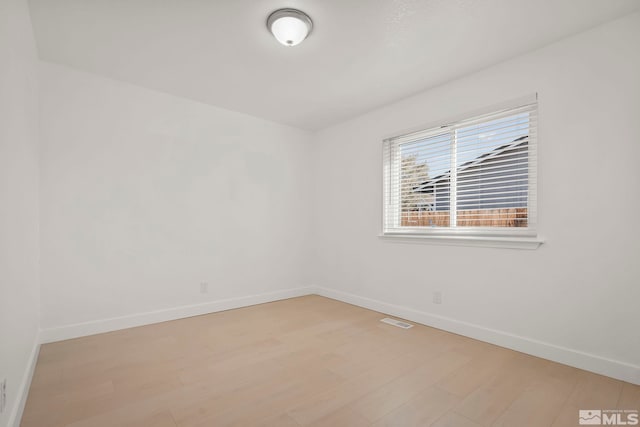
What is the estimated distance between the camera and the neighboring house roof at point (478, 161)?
107 inches

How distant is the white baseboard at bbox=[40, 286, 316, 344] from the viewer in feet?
9.21

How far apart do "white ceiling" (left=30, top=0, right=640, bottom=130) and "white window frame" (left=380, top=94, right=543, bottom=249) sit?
434 millimetres

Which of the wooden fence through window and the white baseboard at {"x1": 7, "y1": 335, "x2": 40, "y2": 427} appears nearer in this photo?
the white baseboard at {"x1": 7, "y1": 335, "x2": 40, "y2": 427}

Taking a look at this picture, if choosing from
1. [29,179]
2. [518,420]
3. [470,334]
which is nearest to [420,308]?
[470,334]

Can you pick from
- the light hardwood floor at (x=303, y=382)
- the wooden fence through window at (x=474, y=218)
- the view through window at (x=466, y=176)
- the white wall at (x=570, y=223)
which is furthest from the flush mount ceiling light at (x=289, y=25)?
the light hardwood floor at (x=303, y=382)

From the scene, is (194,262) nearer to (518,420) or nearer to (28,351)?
(28,351)

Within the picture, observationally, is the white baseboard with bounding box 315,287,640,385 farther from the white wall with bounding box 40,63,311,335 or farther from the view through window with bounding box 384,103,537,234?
the white wall with bounding box 40,63,311,335

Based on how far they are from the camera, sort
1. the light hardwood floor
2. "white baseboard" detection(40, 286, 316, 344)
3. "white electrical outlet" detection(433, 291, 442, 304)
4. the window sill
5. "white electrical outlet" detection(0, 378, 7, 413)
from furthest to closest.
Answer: "white electrical outlet" detection(433, 291, 442, 304), "white baseboard" detection(40, 286, 316, 344), the window sill, the light hardwood floor, "white electrical outlet" detection(0, 378, 7, 413)

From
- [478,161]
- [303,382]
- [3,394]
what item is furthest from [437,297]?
[3,394]

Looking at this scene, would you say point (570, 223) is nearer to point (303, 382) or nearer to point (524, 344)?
point (524, 344)

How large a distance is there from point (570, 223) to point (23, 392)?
3.89 m

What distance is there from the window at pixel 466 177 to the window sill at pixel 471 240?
0.19ft

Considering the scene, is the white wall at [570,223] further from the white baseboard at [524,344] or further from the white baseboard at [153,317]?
the white baseboard at [153,317]

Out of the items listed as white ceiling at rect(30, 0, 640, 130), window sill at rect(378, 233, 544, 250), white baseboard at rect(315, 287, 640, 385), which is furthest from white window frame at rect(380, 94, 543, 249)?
white baseboard at rect(315, 287, 640, 385)
